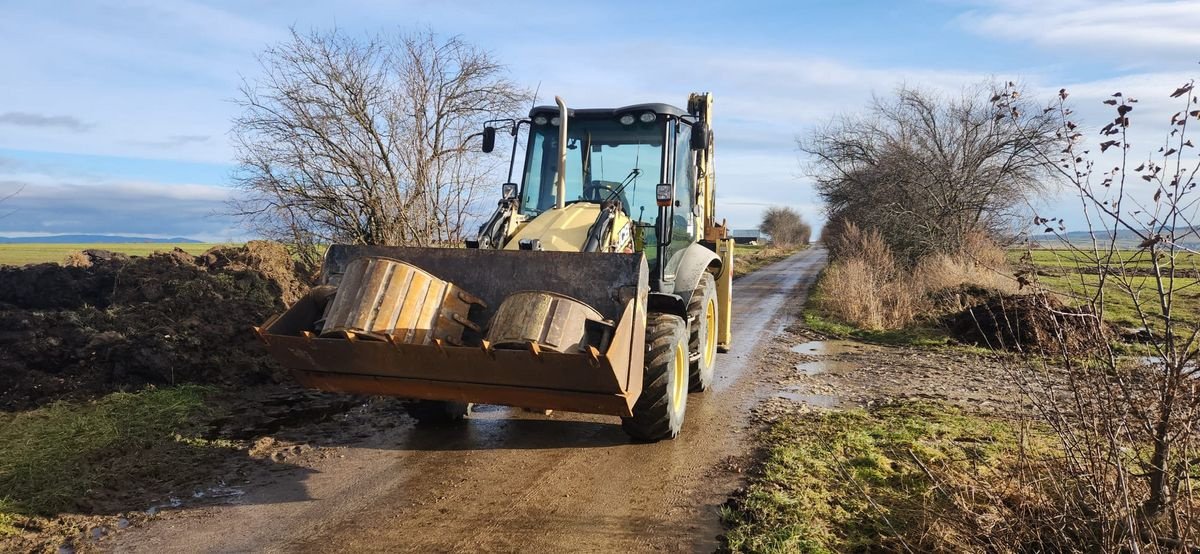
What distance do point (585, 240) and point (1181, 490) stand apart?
4.20 metres

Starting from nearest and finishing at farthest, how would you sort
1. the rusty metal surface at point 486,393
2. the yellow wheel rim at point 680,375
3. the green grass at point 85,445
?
the green grass at point 85,445
the rusty metal surface at point 486,393
the yellow wheel rim at point 680,375

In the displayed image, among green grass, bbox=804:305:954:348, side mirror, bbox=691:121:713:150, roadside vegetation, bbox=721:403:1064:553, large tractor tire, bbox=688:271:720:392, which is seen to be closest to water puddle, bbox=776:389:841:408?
roadside vegetation, bbox=721:403:1064:553

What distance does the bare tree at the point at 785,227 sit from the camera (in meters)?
79.6

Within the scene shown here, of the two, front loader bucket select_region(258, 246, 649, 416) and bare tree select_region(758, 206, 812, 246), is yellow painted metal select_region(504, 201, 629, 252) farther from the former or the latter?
bare tree select_region(758, 206, 812, 246)

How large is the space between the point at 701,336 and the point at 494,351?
2.96m

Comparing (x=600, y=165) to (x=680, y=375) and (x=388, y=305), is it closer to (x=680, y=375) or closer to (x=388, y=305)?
(x=680, y=375)

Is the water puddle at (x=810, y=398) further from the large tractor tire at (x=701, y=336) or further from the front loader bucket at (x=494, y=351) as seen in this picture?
the front loader bucket at (x=494, y=351)

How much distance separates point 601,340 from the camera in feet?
16.9

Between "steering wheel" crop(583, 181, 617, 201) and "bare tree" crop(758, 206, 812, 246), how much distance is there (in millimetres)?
68544

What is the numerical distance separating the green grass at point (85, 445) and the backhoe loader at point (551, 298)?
1344 mm

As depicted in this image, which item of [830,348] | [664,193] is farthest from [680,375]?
[830,348]

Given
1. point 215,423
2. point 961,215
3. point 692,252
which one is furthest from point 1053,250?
point 961,215

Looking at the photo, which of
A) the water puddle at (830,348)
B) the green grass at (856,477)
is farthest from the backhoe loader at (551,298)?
the water puddle at (830,348)

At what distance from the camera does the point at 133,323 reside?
8312mm
